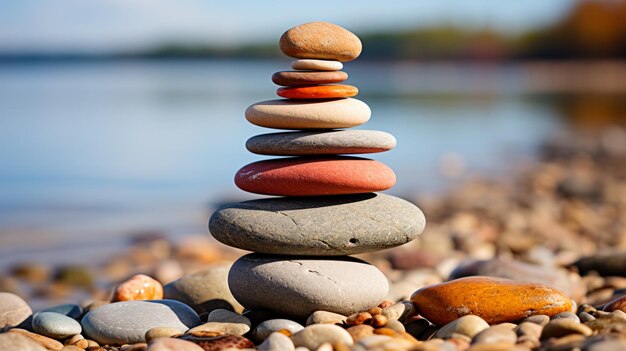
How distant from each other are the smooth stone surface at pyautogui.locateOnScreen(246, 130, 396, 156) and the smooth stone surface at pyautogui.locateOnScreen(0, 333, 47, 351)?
1888mm

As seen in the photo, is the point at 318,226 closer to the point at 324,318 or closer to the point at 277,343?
the point at 324,318

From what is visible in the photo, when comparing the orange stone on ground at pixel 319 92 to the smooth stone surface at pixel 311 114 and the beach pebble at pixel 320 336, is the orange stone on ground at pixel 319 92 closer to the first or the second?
the smooth stone surface at pixel 311 114

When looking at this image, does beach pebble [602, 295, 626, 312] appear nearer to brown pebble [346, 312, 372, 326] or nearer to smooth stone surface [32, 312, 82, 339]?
brown pebble [346, 312, 372, 326]

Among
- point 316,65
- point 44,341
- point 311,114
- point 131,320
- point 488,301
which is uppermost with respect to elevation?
point 316,65

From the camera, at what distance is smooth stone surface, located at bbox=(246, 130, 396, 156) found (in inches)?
211

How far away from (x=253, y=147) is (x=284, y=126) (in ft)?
0.89

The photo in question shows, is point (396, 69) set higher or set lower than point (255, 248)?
higher

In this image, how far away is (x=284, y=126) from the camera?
547 cm

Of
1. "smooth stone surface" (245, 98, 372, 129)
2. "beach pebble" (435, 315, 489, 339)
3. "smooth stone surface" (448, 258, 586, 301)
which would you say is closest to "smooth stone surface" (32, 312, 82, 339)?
"smooth stone surface" (245, 98, 372, 129)

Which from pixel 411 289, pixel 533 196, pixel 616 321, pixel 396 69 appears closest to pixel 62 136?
pixel 533 196

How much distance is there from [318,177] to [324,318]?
915mm

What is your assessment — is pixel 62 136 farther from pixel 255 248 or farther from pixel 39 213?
pixel 255 248

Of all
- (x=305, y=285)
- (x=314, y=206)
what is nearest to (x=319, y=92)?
(x=314, y=206)

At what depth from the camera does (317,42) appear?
17.9 feet
